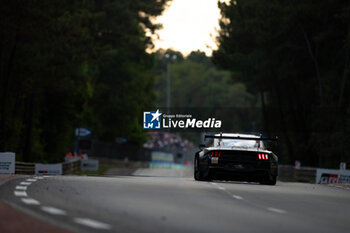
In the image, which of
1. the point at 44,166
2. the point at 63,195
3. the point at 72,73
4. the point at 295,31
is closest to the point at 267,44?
the point at 295,31

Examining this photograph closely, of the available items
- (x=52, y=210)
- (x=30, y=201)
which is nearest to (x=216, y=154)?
(x=30, y=201)

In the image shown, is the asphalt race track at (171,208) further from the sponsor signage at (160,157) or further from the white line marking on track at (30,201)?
the sponsor signage at (160,157)

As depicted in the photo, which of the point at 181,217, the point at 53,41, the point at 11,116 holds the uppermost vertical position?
the point at 53,41

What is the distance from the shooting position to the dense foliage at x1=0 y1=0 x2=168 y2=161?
2045 inches

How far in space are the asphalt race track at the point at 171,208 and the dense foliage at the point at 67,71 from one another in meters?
29.0

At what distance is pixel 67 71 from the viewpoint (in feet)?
205

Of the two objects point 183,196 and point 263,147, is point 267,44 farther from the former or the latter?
point 183,196

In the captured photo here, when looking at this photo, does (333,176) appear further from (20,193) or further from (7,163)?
(20,193)

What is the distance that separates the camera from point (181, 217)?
541 inches

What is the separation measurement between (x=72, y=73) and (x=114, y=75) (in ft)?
113

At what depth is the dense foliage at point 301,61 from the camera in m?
59.7

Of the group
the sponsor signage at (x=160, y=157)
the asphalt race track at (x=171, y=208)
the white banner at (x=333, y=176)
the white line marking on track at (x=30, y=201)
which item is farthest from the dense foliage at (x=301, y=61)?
the sponsor signage at (x=160, y=157)

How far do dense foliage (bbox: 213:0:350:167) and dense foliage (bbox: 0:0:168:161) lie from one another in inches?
410

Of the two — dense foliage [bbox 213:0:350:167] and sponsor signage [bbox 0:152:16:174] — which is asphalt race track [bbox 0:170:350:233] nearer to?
sponsor signage [bbox 0:152:16:174]
